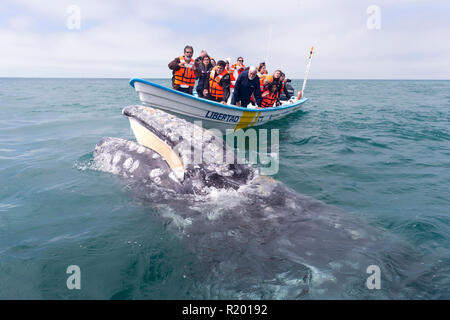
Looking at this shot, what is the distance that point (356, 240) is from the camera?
3910mm

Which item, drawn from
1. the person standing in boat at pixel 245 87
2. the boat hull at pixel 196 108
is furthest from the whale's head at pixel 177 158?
the person standing in boat at pixel 245 87

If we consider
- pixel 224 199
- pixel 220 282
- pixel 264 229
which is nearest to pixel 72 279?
pixel 220 282

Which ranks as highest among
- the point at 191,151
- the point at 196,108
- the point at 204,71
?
the point at 204,71

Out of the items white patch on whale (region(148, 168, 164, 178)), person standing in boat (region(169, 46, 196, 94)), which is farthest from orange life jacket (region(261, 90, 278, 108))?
white patch on whale (region(148, 168, 164, 178))

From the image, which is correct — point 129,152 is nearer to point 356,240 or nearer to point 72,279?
point 72,279

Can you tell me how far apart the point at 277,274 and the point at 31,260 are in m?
3.41

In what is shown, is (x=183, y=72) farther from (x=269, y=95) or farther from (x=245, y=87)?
(x=269, y=95)

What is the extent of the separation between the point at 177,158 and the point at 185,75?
816cm

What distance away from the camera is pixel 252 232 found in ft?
13.1

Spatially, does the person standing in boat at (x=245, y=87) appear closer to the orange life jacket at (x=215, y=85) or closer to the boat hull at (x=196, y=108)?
the boat hull at (x=196, y=108)

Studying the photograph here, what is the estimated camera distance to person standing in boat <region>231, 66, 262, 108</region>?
37.4ft

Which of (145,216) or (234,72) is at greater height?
(234,72)

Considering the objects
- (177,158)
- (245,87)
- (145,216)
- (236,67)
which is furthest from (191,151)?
(236,67)
